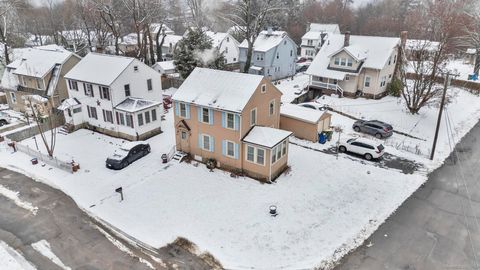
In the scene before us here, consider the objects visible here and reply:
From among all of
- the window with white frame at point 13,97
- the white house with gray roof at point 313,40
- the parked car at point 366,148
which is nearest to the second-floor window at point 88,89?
the window with white frame at point 13,97

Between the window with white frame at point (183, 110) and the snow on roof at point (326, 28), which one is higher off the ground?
the snow on roof at point (326, 28)

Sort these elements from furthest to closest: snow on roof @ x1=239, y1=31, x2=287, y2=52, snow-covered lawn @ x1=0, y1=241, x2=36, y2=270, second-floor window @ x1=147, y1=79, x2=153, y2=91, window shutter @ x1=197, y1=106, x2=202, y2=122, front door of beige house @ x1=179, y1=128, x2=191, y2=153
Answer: snow on roof @ x1=239, y1=31, x2=287, y2=52
second-floor window @ x1=147, y1=79, x2=153, y2=91
front door of beige house @ x1=179, y1=128, x2=191, y2=153
window shutter @ x1=197, y1=106, x2=202, y2=122
snow-covered lawn @ x1=0, y1=241, x2=36, y2=270

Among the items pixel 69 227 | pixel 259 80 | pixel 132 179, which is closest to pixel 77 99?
pixel 132 179

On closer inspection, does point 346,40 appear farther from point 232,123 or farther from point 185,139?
point 185,139

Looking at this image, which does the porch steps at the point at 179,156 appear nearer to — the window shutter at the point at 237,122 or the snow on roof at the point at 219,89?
the snow on roof at the point at 219,89

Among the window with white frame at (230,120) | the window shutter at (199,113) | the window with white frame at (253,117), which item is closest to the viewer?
the window with white frame at (230,120)

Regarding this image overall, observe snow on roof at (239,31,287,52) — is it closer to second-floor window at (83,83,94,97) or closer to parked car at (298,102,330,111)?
parked car at (298,102,330,111)

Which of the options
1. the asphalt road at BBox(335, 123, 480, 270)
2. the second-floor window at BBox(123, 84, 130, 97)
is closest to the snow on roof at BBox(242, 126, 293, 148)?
the asphalt road at BBox(335, 123, 480, 270)
